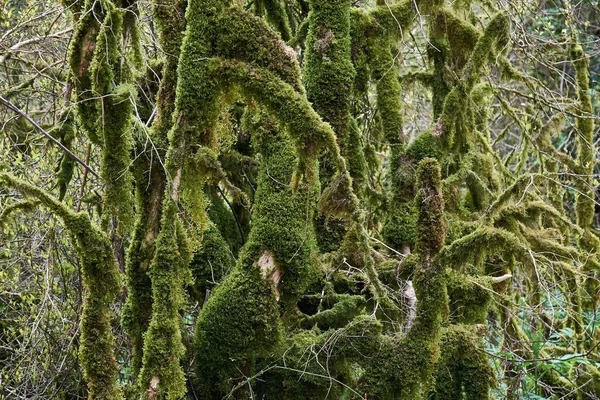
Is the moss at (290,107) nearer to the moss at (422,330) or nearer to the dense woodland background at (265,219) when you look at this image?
the dense woodland background at (265,219)

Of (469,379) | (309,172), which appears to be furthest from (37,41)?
(469,379)

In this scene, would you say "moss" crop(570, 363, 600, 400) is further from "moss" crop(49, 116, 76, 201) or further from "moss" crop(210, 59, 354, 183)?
"moss" crop(49, 116, 76, 201)

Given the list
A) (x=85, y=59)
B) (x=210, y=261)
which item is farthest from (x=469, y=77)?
(x=85, y=59)

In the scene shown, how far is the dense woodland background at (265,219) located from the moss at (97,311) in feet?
0.04

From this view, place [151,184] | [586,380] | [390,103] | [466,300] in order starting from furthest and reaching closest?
1. [586,380]
2. [390,103]
3. [466,300]
4. [151,184]

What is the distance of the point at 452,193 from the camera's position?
5699mm

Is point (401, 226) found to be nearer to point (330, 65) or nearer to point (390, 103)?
point (390, 103)

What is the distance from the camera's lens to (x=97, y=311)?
4020mm

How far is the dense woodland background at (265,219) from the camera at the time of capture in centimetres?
390

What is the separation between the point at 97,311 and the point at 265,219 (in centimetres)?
108

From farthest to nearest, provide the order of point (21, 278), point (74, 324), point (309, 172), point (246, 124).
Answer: point (21, 278) < point (74, 324) < point (246, 124) < point (309, 172)

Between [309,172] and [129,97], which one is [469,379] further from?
[129,97]

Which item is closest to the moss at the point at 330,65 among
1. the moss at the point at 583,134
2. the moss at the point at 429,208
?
the moss at the point at 429,208

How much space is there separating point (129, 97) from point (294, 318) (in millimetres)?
1708
